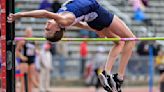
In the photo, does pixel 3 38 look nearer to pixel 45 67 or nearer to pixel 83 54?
pixel 45 67

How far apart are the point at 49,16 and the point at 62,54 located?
1456 cm

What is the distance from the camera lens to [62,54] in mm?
23438

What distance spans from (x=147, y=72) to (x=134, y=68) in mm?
507

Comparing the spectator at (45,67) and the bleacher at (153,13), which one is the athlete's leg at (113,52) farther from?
the bleacher at (153,13)

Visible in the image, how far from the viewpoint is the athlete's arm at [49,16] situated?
348 inches

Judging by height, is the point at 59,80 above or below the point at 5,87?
below

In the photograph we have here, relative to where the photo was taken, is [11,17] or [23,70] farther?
[23,70]

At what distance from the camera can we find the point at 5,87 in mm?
9375

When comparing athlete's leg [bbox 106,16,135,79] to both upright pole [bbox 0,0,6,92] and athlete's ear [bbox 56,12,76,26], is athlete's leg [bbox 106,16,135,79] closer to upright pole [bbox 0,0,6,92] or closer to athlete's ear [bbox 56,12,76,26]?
athlete's ear [bbox 56,12,76,26]

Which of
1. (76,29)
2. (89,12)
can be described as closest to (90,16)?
(89,12)

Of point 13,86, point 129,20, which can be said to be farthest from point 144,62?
point 13,86

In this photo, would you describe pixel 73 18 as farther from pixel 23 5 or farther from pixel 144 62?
pixel 23 5

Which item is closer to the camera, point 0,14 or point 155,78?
point 0,14

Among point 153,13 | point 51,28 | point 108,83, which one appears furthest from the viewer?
point 153,13
